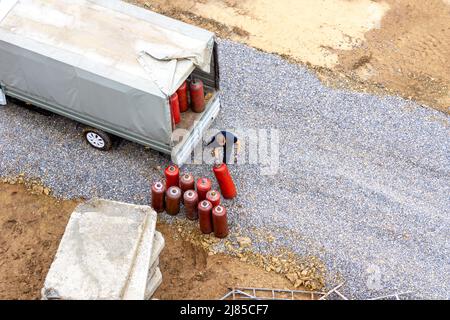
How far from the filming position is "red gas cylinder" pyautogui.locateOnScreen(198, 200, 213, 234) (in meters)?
11.0

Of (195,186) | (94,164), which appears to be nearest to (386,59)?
(195,186)

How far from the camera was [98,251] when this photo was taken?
376 inches

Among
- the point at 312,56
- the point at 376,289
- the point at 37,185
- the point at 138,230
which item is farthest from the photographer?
the point at 312,56

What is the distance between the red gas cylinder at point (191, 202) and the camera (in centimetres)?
1130

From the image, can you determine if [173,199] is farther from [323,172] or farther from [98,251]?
[323,172]

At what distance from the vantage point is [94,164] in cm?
1262

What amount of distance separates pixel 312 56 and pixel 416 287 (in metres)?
7.43

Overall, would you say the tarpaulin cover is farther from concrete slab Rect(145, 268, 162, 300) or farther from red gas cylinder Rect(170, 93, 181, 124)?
concrete slab Rect(145, 268, 162, 300)

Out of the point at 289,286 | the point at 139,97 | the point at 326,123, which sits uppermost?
the point at 139,97

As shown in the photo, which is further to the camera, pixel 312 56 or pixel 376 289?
pixel 312 56

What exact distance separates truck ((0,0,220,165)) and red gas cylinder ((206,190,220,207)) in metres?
1.19

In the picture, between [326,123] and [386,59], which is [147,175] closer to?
[326,123]

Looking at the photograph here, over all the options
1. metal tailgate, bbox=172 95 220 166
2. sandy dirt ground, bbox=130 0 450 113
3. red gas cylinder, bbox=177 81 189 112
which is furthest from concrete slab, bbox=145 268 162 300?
sandy dirt ground, bbox=130 0 450 113

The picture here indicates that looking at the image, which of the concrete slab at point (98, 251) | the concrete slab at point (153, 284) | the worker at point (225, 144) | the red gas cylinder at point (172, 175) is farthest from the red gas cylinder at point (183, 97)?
the concrete slab at point (153, 284)
